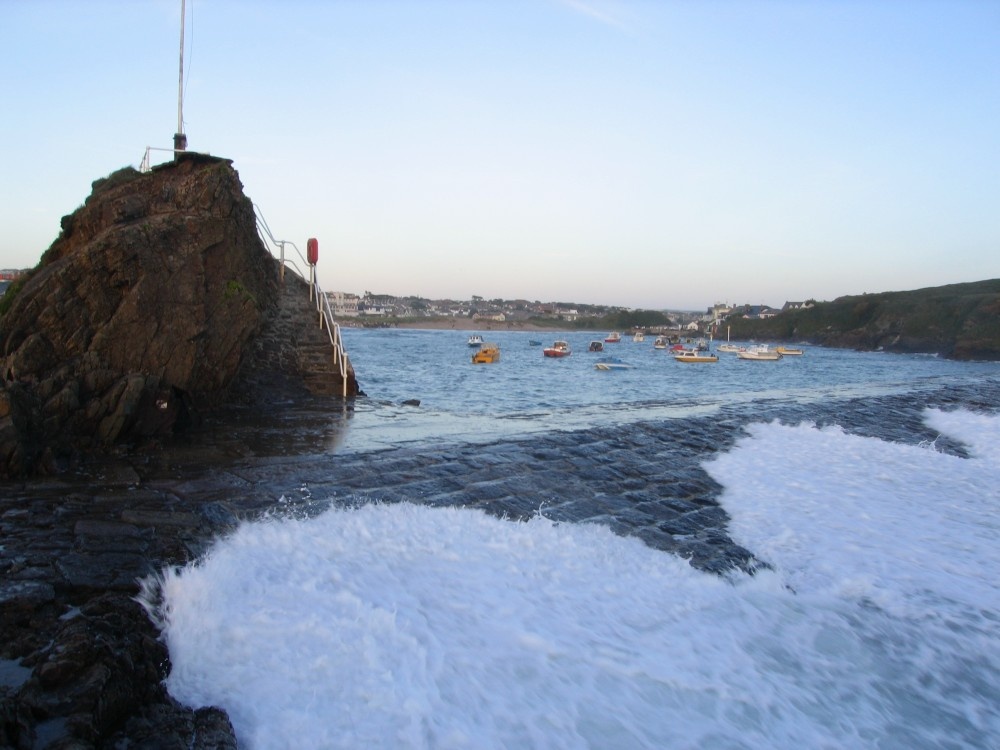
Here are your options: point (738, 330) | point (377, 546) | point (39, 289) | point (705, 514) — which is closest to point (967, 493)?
point (705, 514)

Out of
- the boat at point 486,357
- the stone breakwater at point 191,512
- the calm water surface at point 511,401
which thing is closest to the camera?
the stone breakwater at point 191,512

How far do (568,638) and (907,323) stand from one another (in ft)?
426

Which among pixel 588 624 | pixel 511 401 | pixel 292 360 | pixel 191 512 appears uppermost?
pixel 292 360

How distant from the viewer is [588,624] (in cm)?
577

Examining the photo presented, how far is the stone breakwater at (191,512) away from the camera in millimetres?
3990

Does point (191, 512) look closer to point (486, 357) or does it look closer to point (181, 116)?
point (181, 116)

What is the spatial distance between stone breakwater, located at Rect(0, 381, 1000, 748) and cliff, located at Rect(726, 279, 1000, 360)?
9553cm

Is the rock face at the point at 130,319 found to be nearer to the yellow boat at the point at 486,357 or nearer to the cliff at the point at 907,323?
the yellow boat at the point at 486,357

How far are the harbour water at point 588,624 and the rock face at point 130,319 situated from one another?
3343mm

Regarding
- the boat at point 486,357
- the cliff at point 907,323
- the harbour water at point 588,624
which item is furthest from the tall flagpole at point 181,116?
the cliff at point 907,323

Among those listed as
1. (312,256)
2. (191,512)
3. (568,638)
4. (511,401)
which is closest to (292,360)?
(312,256)

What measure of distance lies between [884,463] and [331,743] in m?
12.7

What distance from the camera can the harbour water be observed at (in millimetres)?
4434

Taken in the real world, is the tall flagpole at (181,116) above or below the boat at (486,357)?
above
